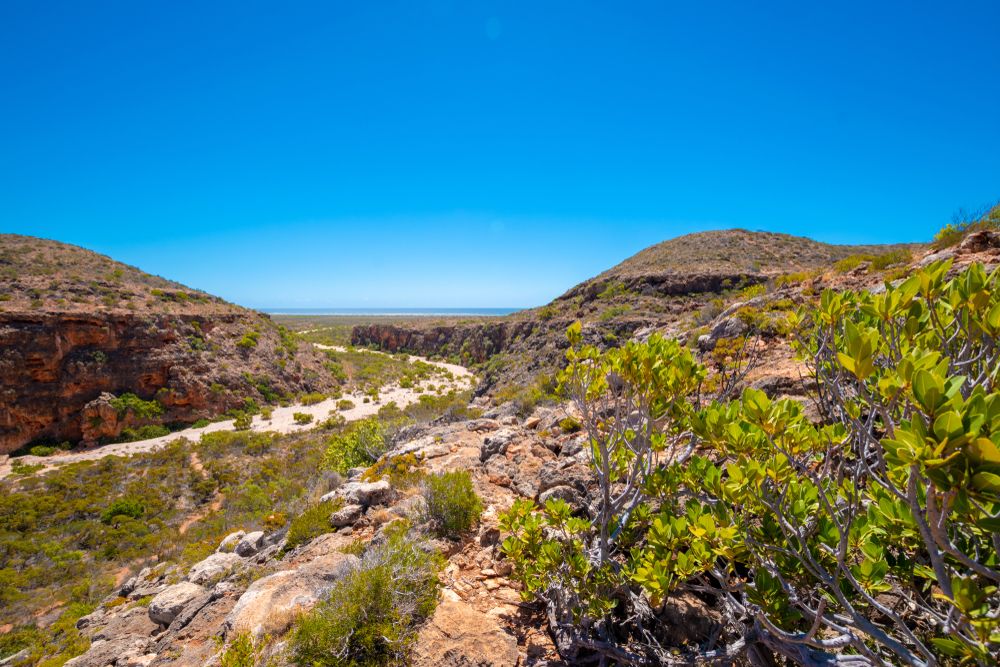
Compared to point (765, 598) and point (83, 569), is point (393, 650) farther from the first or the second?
point (83, 569)

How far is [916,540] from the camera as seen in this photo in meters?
1.58

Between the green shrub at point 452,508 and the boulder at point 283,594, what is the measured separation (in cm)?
97

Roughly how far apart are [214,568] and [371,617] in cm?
384

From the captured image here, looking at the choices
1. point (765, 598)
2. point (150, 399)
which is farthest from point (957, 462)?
point (150, 399)

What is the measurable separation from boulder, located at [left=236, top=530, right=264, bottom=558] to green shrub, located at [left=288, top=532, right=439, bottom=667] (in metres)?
3.31

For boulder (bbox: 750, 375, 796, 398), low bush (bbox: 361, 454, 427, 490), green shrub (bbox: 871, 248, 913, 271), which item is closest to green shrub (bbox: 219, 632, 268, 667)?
low bush (bbox: 361, 454, 427, 490)

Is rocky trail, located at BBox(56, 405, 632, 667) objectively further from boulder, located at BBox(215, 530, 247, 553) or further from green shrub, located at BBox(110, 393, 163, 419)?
green shrub, located at BBox(110, 393, 163, 419)

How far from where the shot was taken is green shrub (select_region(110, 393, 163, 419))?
18016mm

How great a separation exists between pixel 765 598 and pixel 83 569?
12774 mm

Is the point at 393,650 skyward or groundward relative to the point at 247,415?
skyward

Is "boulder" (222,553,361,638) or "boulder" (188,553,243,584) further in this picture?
"boulder" (188,553,243,584)

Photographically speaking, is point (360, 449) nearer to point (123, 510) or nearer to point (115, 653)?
point (115, 653)

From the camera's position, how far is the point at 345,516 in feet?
16.6

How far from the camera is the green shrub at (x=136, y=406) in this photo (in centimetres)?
1802
